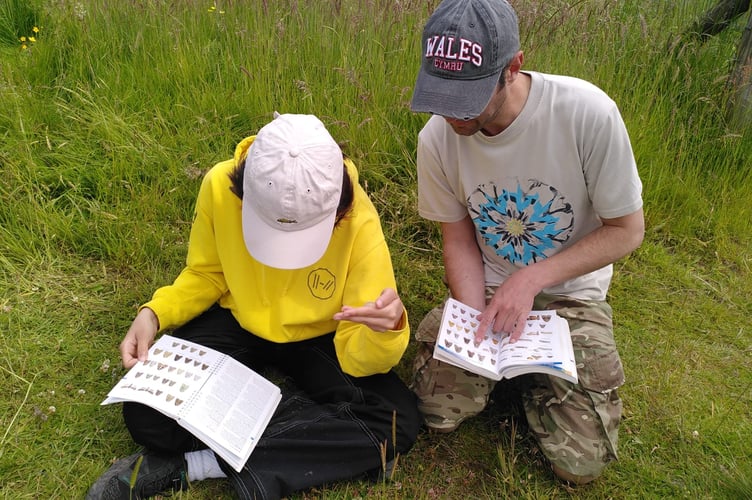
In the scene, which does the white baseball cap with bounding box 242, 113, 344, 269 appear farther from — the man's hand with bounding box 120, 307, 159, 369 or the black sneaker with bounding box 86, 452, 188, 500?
the black sneaker with bounding box 86, 452, 188, 500

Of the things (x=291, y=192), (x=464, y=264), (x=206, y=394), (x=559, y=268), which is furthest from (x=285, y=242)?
(x=559, y=268)

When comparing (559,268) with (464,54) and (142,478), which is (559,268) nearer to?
(464,54)

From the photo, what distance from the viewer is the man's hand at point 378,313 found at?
5.70ft

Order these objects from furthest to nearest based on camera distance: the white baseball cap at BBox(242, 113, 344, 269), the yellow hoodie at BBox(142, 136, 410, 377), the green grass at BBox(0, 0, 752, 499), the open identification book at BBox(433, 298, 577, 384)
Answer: the green grass at BBox(0, 0, 752, 499) → the yellow hoodie at BBox(142, 136, 410, 377) → the open identification book at BBox(433, 298, 577, 384) → the white baseball cap at BBox(242, 113, 344, 269)

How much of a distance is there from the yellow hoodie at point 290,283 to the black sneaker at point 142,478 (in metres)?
0.42

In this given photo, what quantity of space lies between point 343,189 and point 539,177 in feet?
2.04

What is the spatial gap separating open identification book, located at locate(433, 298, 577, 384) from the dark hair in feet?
1.55

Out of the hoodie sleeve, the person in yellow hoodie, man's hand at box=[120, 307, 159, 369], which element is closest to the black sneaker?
the person in yellow hoodie

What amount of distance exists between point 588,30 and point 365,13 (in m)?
1.28

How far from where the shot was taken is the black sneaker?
1913mm

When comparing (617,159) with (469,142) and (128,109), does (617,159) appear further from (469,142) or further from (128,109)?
(128,109)

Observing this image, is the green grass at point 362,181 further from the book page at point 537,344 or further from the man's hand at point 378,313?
the man's hand at point 378,313

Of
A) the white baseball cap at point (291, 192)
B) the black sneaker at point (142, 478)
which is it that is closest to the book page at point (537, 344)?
the white baseball cap at point (291, 192)

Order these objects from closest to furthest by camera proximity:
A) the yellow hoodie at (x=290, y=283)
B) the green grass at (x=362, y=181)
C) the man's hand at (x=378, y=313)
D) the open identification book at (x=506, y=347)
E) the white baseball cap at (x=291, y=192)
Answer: the white baseball cap at (x=291, y=192)
the man's hand at (x=378, y=313)
the open identification book at (x=506, y=347)
the yellow hoodie at (x=290, y=283)
the green grass at (x=362, y=181)
